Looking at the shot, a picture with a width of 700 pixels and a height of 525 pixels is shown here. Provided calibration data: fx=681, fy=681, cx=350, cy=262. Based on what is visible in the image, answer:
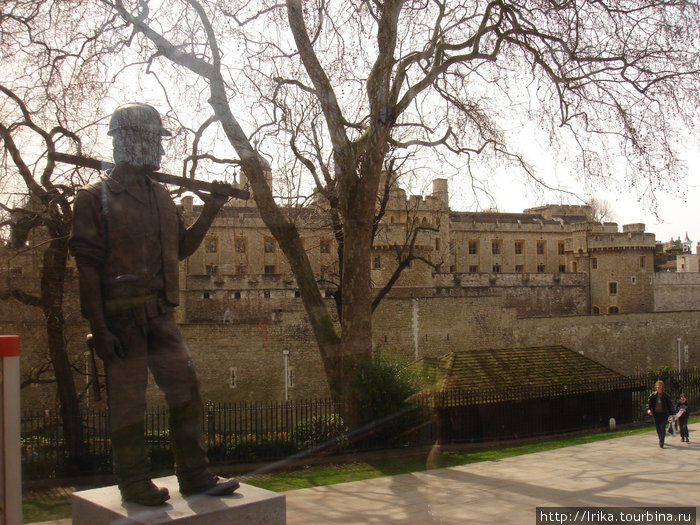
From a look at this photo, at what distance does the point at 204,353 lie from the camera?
22531 millimetres

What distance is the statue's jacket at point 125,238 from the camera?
173 inches

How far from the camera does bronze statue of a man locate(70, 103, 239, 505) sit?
4.36m

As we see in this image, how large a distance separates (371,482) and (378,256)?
2552cm

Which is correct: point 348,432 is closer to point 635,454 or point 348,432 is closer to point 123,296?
point 635,454

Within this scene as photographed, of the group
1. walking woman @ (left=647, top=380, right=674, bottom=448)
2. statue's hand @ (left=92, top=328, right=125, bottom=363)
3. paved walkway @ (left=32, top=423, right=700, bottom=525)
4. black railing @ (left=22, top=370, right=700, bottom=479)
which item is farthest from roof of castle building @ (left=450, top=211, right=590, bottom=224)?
statue's hand @ (left=92, top=328, right=125, bottom=363)

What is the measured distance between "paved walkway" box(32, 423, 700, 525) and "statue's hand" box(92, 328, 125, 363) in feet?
9.66

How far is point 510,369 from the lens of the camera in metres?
13.8

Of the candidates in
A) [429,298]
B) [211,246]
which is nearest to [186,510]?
[429,298]

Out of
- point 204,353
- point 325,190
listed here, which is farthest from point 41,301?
point 204,353

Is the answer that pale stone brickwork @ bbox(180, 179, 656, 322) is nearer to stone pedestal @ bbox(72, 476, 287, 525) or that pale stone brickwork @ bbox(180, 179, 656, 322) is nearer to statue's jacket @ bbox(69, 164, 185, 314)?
statue's jacket @ bbox(69, 164, 185, 314)

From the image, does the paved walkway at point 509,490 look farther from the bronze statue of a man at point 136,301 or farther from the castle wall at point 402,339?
the castle wall at point 402,339

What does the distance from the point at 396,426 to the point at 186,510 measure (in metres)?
7.56

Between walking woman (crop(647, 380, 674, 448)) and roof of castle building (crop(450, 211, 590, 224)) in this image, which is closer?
walking woman (crop(647, 380, 674, 448))

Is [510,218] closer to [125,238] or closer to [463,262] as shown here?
[463,262]
